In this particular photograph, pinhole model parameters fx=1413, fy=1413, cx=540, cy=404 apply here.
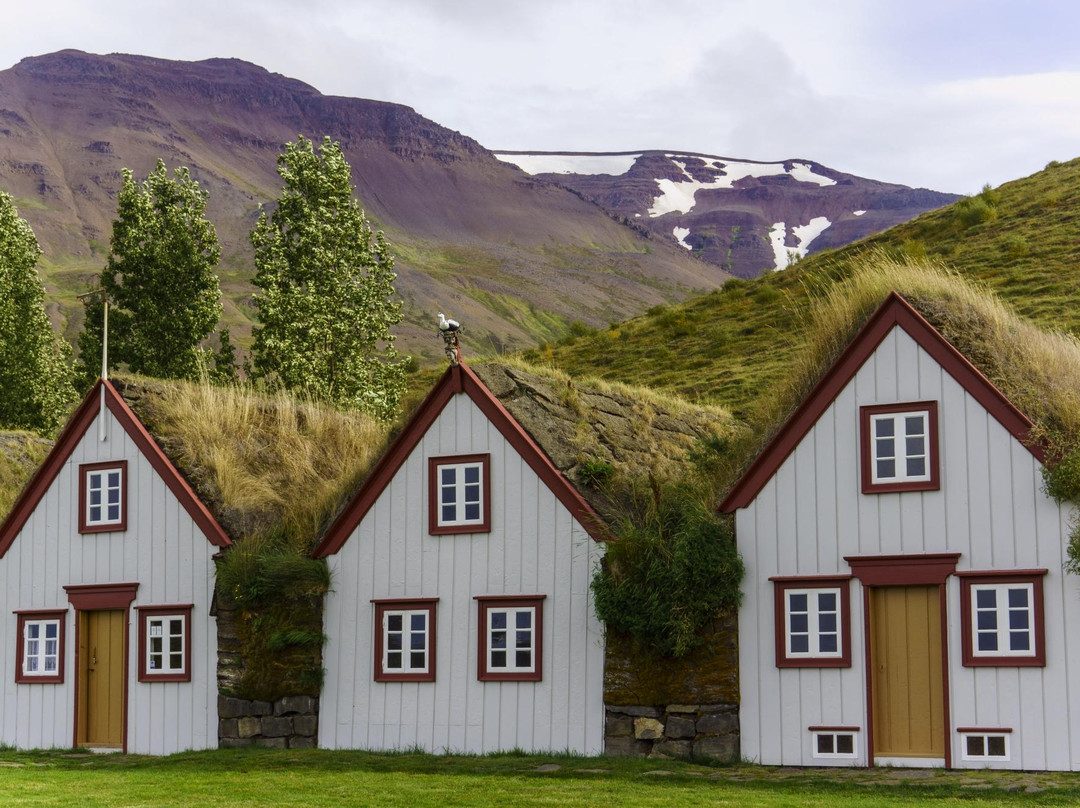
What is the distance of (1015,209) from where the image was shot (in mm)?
60906

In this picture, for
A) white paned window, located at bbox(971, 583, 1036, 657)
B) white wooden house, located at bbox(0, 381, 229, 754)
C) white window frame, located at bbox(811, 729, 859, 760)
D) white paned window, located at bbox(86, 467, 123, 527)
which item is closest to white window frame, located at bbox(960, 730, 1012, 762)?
white paned window, located at bbox(971, 583, 1036, 657)

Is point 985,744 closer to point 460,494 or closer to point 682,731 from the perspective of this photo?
point 682,731

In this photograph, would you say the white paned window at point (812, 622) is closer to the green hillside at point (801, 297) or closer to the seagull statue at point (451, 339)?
the seagull statue at point (451, 339)

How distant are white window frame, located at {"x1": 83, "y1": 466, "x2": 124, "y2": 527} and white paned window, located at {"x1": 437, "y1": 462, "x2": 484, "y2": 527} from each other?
20.9ft

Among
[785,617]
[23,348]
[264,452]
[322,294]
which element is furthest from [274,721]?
[23,348]

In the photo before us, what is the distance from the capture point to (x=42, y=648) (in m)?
25.2

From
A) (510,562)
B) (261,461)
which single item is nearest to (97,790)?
(510,562)

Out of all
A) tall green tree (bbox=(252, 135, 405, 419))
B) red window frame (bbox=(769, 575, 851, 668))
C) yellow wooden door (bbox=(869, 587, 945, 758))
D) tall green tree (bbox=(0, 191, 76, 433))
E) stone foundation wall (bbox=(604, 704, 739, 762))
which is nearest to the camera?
yellow wooden door (bbox=(869, 587, 945, 758))

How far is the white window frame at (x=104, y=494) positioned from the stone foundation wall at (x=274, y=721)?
4.42 meters

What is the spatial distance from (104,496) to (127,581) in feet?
5.44

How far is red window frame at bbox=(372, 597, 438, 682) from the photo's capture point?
2177cm

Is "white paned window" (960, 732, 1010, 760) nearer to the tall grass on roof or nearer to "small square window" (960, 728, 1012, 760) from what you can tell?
"small square window" (960, 728, 1012, 760)

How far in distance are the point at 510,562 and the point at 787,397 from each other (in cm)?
482

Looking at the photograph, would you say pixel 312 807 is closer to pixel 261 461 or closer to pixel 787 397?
pixel 787 397
